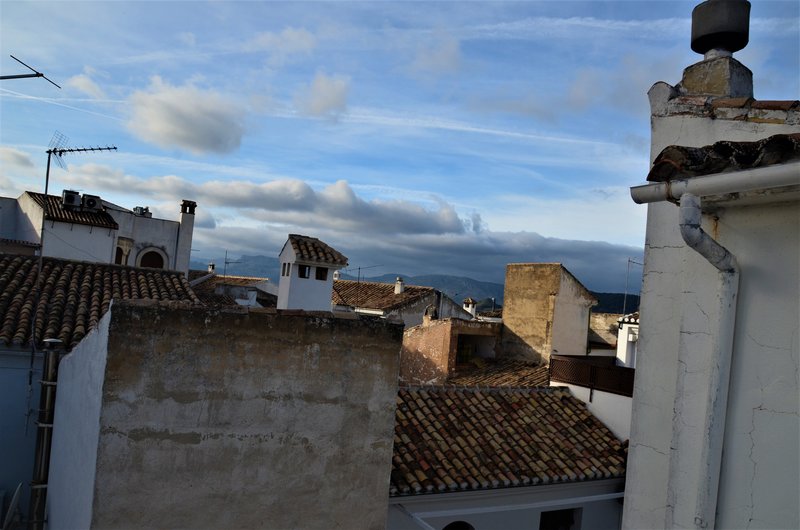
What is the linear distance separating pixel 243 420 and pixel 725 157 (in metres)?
5.38

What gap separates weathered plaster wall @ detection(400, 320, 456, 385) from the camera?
1911cm

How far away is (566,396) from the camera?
44.1 ft

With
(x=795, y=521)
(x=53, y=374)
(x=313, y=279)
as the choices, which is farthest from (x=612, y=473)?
(x=313, y=279)

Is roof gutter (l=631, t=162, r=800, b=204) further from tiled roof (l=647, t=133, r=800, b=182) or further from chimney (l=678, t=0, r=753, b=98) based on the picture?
chimney (l=678, t=0, r=753, b=98)

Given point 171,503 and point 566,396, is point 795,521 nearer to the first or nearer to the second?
point 171,503

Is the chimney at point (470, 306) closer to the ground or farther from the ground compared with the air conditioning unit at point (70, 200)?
closer to the ground

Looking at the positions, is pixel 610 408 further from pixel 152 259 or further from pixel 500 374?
pixel 152 259

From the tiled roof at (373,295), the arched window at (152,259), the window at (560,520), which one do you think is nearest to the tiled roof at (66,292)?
the window at (560,520)

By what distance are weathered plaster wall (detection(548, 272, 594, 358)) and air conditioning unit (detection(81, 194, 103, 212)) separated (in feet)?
63.1

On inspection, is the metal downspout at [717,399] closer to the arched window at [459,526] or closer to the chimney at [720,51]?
the chimney at [720,51]

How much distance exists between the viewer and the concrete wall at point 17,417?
35.9 ft

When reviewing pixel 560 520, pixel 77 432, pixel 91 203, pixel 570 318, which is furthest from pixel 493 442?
pixel 91 203

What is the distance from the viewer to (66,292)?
512 inches

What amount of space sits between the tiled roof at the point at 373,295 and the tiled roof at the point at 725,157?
25.9m
